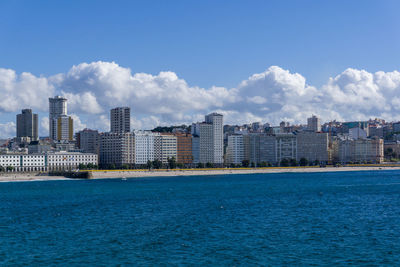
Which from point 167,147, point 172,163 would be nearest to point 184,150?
point 167,147

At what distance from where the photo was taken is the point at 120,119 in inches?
7185

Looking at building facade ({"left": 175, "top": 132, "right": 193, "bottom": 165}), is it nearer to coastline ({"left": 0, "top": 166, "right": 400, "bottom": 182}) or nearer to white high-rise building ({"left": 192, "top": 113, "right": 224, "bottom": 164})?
white high-rise building ({"left": 192, "top": 113, "right": 224, "bottom": 164})

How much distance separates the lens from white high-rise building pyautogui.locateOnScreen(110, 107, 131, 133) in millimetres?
182250

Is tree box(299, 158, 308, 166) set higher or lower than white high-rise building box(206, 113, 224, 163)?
lower

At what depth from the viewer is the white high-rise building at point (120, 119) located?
182250mm

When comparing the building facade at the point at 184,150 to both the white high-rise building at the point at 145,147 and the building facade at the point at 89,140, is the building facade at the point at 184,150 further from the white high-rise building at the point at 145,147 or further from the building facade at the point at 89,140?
the building facade at the point at 89,140

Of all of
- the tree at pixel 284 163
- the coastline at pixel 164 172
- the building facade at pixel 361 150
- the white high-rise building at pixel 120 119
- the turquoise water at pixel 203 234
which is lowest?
the coastline at pixel 164 172

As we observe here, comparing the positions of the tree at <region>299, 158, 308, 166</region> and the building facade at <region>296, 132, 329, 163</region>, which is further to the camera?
the building facade at <region>296, 132, 329, 163</region>

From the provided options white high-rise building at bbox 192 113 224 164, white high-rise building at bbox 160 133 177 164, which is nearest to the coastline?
white high-rise building at bbox 160 133 177 164

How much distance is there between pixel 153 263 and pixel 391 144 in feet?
618

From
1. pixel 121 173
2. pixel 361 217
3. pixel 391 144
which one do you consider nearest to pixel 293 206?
pixel 361 217

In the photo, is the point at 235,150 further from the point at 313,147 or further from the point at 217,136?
the point at 313,147

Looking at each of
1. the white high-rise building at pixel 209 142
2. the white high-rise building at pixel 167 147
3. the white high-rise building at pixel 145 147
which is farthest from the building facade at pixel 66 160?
the white high-rise building at pixel 209 142

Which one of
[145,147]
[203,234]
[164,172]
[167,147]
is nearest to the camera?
[203,234]
